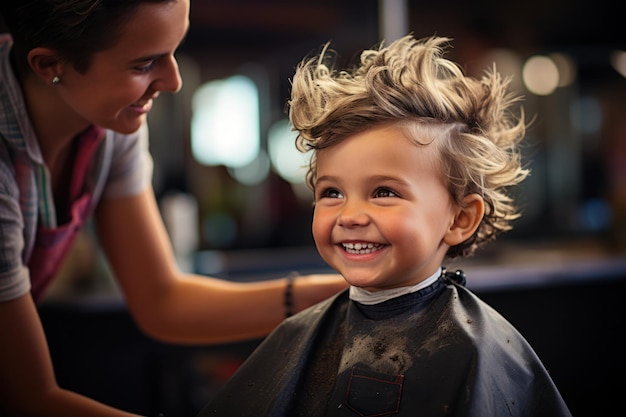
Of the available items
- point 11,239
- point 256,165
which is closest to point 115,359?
point 11,239

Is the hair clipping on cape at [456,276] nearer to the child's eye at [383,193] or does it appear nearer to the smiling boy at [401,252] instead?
the smiling boy at [401,252]

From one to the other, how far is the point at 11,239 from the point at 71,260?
6.98 ft

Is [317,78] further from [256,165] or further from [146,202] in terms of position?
[256,165]

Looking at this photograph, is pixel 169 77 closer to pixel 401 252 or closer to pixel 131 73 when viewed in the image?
pixel 131 73

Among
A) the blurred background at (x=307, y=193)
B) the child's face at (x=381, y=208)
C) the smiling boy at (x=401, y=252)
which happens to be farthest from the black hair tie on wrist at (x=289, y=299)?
the blurred background at (x=307, y=193)

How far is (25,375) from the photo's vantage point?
4.18 ft

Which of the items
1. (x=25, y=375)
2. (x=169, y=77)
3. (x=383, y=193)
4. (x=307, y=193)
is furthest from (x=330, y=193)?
(x=307, y=193)

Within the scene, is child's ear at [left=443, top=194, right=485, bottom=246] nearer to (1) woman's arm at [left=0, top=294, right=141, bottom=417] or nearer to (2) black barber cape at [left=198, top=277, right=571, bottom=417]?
(2) black barber cape at [left=198, top=277, right=571, bottom=417]

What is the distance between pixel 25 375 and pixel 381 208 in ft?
2.34

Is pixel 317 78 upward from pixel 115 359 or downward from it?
upward

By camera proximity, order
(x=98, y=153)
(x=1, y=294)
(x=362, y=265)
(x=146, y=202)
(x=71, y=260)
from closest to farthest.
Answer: (x=362, y=265)
(x=1, y=294)
(x=98, y=153)
(x=146, y=202)
(x=71, y=260)

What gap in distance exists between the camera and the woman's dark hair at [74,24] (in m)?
1.20

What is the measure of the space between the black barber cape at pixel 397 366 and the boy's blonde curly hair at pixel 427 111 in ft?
0.64

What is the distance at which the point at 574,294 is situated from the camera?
11.6 ft
